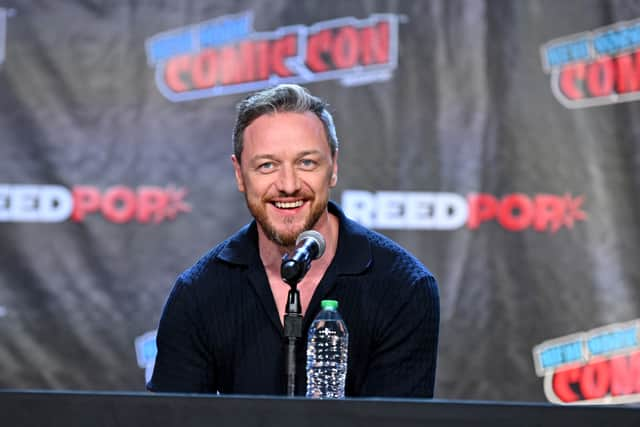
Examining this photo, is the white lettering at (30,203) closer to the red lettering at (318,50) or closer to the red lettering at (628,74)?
the red lettering at (318,50)

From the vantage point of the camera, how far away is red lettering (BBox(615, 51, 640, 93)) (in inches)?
154

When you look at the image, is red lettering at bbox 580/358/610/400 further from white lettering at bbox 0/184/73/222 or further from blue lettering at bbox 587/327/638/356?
white lettering at bbox 0/184/73/222

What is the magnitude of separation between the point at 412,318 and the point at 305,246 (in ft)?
1.75

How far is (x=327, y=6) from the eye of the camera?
395cm

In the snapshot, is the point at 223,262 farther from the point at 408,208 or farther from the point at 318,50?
the point at 318,50

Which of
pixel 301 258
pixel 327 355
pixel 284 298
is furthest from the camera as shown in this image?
pixel 284 298

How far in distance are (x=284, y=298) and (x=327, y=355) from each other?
211 mm

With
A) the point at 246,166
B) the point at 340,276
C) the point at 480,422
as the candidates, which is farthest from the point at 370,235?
the point at 480,422

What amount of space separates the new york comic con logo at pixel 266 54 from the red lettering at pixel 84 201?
53 centimetres

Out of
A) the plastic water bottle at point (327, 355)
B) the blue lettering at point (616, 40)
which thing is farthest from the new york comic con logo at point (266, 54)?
the plastic water bottle at point (327, 355)

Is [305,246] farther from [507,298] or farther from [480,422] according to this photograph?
[507,298]

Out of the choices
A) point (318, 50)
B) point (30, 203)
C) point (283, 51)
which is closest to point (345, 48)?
point (318, 50)

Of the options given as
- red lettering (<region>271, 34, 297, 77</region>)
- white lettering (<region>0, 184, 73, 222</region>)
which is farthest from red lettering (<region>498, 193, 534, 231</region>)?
white lettering (<region>0, 184, 73, 222</region>)

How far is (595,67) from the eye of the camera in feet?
12.9
